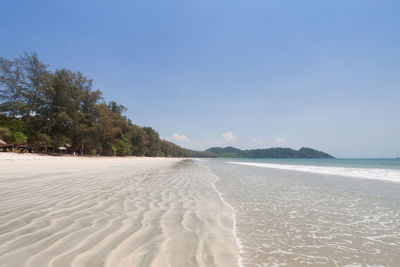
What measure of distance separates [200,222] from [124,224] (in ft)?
4.31

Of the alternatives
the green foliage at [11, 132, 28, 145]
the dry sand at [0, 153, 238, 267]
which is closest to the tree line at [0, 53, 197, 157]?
the green foliage at [11, 132, 28, 145]

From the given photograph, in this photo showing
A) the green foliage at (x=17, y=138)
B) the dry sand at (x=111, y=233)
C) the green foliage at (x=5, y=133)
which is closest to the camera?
the dry sand at (x=111, y=233)

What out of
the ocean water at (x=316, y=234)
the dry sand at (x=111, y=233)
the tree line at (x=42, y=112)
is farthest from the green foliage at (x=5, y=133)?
the ocean water at (x=316, y=234)

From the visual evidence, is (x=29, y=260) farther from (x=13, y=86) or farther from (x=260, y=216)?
(x=13, y=86)

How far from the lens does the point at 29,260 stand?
6.44 ft

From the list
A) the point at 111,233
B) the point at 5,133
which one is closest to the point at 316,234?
the point at 111,233

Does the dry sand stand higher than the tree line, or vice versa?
the tree line

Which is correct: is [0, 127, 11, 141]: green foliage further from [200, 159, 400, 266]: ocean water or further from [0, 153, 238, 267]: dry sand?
[200, 159, 400, 266]: ocean water

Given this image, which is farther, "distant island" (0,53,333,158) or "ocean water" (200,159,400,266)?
"distant island" (0,53,333,158)

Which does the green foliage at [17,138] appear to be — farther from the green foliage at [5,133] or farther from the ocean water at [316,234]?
the ocean water at [316,234]

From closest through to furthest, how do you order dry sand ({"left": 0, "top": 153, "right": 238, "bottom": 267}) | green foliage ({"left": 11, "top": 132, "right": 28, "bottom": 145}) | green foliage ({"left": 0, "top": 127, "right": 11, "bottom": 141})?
1. dry sand ({"left": 0, "top": 153, "right": 238, "bottom": 267})
2. green foliage ({"left": 0, "top": 127, "right": 11, "bottom": 141})
3. green foliage ({"left": 11, "top": 132, "right": 28, "bottom": 145})

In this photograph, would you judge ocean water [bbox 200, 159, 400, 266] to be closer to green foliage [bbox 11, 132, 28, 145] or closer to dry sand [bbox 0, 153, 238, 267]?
dry sand [bbox 0, 153, 238, 267]

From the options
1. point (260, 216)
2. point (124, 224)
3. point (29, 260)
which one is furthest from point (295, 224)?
point (29, 260)

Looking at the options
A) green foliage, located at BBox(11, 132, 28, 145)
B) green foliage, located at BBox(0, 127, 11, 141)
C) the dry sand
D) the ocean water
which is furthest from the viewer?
green foliage, located at BBox(11, 132, 28, 145)
